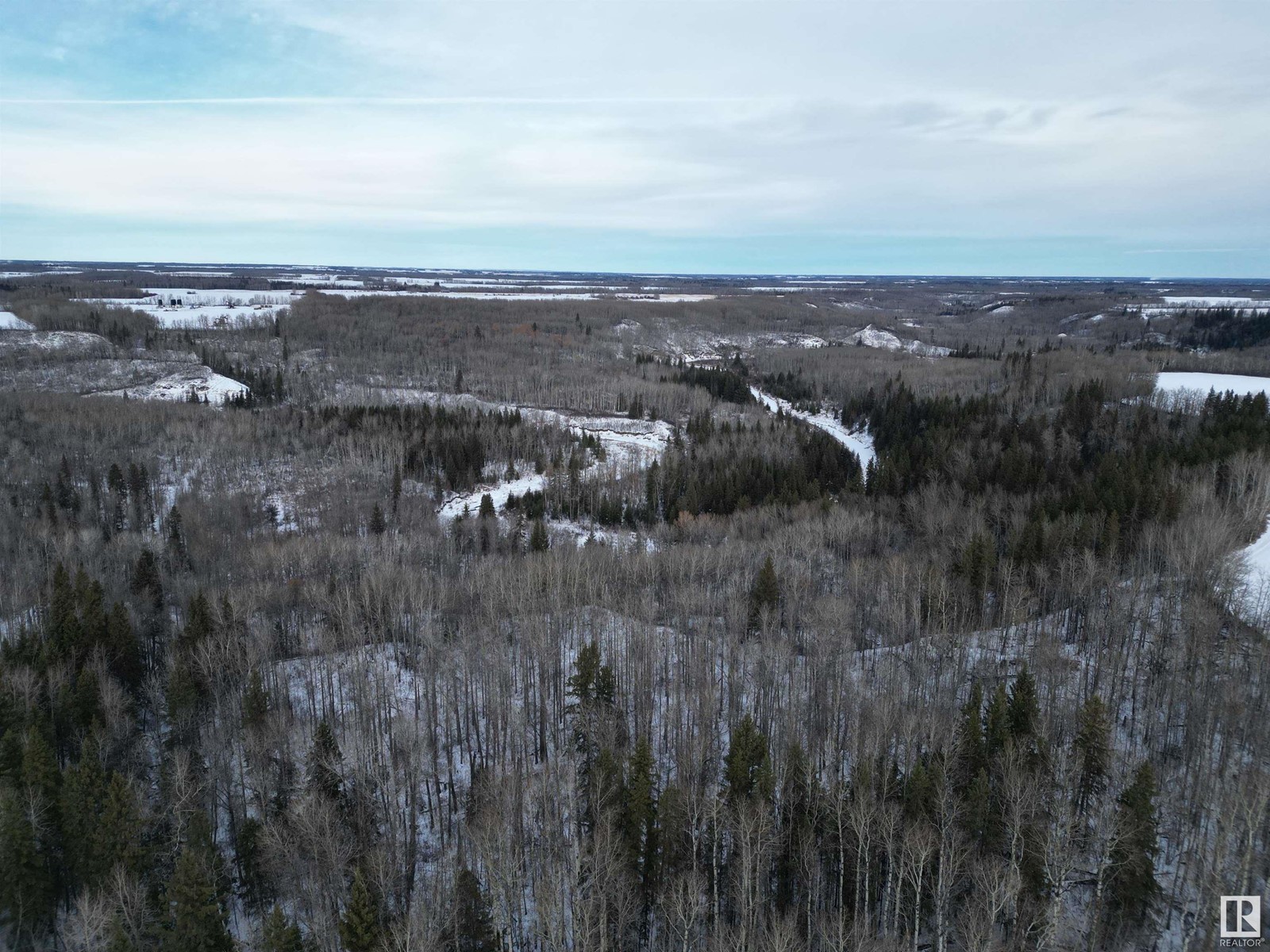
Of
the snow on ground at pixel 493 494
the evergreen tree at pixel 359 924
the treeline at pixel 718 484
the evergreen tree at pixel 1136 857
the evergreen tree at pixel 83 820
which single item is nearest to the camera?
the evergreen tree at pixel 359 924

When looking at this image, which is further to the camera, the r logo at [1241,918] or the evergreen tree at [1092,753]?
the evergreen tree at [1092,753]

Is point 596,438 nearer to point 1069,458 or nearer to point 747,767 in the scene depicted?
point 1069,458

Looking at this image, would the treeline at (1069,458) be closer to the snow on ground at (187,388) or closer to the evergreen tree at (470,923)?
the evergreen tree at (470,923)

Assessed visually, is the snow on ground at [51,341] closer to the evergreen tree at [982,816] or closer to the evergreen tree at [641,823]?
the evergreen tree at [641,823]

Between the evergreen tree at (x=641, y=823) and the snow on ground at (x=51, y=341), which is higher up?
the snow on ground at (x=51, y=341)

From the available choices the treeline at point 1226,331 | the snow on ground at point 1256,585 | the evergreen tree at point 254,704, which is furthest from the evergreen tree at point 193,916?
the treeline at point 1226,331

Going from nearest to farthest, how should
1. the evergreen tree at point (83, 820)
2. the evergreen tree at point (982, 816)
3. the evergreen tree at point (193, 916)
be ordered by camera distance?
the evergreen tree at point (193, 916)
the evergreen tree at point (83, 820)
the evergreen tree at point (982, 816)

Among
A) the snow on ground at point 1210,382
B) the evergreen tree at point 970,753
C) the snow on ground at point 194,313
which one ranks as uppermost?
the snow on ground at point 194,313
